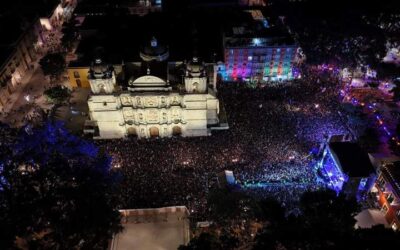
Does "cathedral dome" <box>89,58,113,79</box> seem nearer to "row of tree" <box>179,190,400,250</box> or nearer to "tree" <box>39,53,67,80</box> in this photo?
"tree" <box>39,53,67,80</box>

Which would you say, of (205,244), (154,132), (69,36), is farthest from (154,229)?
(69,36)

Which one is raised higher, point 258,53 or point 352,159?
point 258,53

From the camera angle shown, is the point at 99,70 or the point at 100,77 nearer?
the point at 99,70

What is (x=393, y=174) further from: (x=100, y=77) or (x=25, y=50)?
(x=25, y=50)

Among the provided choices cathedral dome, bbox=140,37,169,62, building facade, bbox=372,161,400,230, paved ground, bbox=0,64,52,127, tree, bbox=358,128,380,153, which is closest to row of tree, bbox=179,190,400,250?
building facade, bbox=372,161,400,230

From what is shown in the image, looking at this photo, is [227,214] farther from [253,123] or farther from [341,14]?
[341,14]

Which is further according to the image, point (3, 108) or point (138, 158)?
point (3, 108)

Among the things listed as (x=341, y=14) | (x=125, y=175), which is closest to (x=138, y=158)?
(x=125, y=175)
